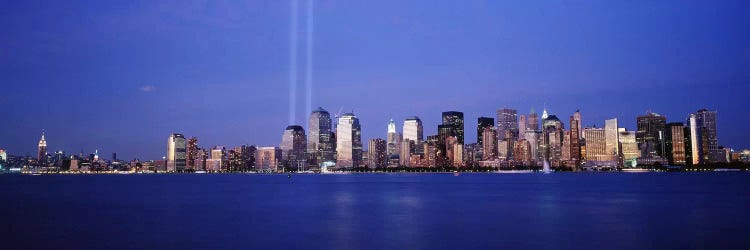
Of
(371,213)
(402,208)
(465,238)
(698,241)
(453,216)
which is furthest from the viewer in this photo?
(402,208)

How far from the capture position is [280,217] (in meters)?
50.7

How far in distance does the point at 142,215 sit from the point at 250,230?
54.2 feet

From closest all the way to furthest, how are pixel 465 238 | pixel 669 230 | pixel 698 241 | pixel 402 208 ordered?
pixel 698 241
pixel 465 238
pixel 669 230
pixel 402 208

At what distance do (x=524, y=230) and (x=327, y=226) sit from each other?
1328 centimetres

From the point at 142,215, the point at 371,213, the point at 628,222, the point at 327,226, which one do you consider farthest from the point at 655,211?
the point at 142,215

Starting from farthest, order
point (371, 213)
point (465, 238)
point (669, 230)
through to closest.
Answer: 1. point (371, 213)
2. point (669, 230)
3. point (465, 238)

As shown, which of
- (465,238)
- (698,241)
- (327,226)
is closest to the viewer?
(698,241)

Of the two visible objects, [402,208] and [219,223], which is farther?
[402,208]

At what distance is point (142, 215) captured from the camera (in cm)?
5212

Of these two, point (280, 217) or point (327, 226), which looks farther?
point (280, 217)

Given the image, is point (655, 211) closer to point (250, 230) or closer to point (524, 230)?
point (524, 230)

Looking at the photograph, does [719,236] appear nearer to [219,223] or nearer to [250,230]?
[250,230]

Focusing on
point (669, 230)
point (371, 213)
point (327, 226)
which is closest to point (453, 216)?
point (371, 213)

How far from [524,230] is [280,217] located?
20594 mm
